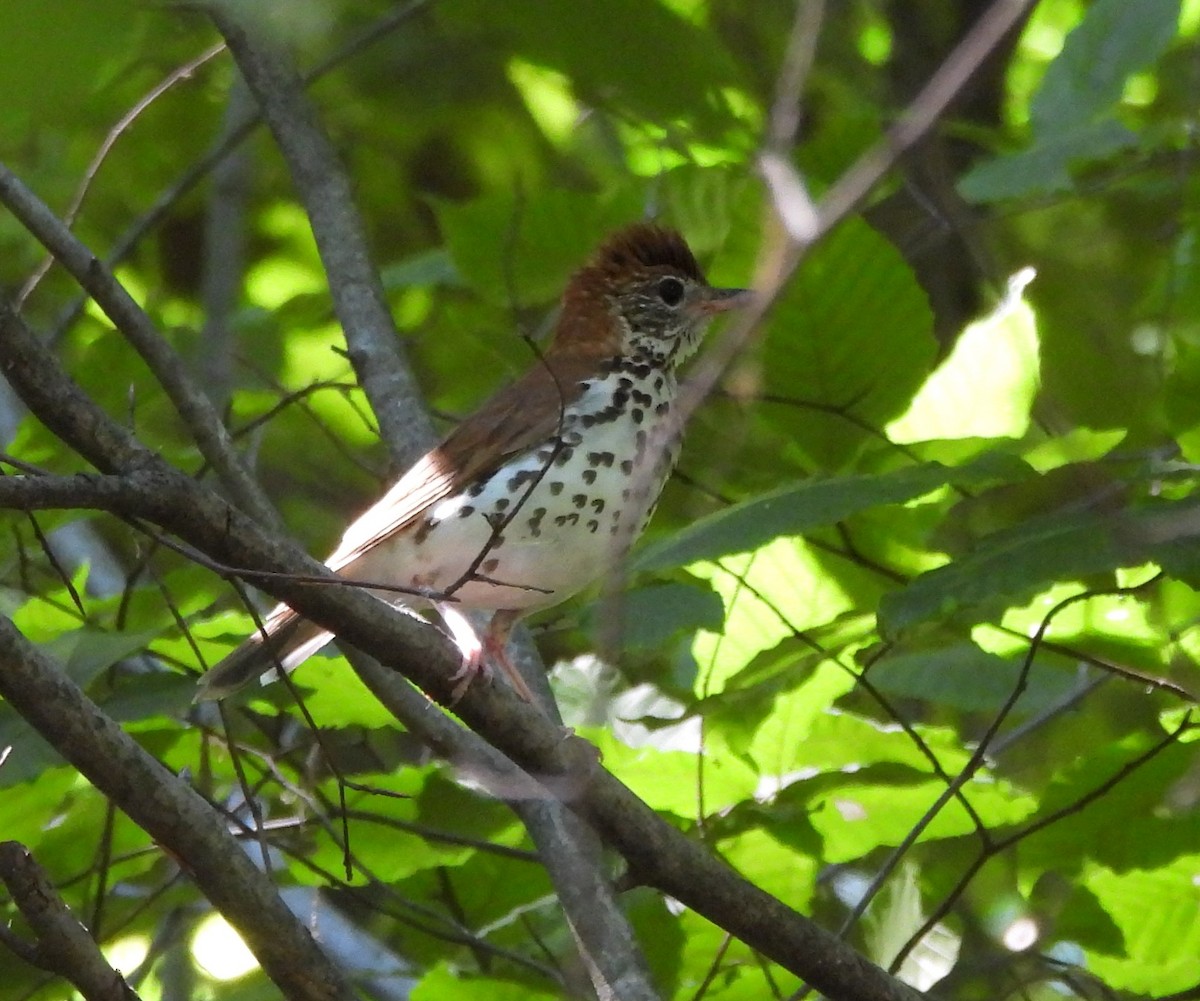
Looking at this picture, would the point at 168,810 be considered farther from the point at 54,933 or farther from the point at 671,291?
the point at 671,291

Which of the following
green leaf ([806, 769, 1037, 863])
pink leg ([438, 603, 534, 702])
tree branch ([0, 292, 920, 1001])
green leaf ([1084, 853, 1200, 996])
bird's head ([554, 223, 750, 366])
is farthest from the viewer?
bird's head ([554, 223, 750, 366])

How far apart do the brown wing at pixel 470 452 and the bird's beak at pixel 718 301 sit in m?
0.40

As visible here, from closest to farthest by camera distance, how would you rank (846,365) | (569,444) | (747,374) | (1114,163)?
(747,374), (846,365), (569,444), (1114,163)

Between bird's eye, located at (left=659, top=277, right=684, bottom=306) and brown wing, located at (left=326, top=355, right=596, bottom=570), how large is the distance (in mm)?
445

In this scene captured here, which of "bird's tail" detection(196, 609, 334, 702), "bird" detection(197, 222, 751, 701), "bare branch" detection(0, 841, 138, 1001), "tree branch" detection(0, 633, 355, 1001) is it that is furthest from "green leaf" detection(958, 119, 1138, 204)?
"bare branch" detection(0, 841, 138, 1001)

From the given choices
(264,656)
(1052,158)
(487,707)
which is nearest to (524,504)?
(264,656)

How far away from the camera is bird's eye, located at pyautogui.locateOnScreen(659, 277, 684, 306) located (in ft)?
14.5

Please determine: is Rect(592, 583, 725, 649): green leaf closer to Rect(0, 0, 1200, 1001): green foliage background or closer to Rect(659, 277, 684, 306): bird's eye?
Rect(0, 0, 1200, 1001): green foliage background

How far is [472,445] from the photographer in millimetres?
3869

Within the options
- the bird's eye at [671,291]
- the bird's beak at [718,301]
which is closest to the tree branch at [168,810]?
the bird's beak at [718,301]

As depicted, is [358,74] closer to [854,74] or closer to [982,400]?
[854,74]

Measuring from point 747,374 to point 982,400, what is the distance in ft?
2.09

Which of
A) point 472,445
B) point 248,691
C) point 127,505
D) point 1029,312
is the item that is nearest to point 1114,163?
point 1029,312

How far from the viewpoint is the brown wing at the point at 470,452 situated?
376 cm
